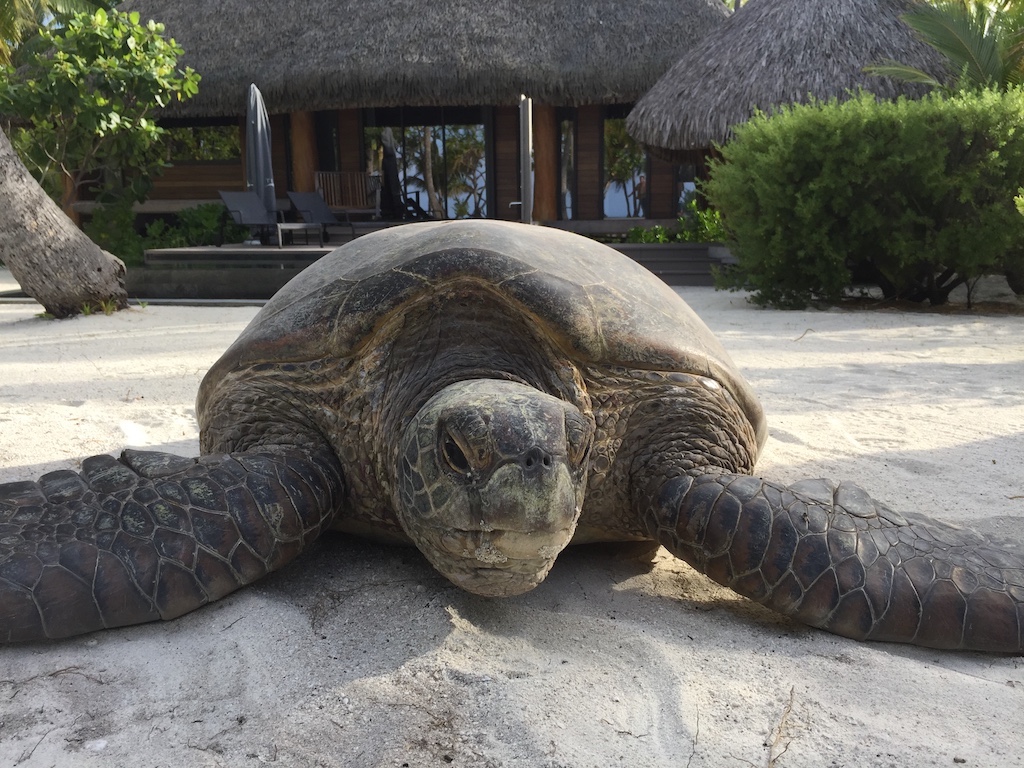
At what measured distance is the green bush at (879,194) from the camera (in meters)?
7.57

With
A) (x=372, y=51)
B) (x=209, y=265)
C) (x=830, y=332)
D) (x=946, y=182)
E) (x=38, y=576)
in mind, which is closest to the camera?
(x=38, y=576)

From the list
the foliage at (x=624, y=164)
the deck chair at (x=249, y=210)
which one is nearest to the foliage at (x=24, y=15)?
the deck chair at (x=249, y=210)

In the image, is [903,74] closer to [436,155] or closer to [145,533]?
[436,155]

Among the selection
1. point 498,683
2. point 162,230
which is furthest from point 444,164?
point 498,683

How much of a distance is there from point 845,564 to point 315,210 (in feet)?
41.4

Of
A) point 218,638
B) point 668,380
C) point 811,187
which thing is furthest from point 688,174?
point 218,638

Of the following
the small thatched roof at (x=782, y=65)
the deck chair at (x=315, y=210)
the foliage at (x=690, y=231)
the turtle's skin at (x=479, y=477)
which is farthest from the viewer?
the deck chair at (x=315, y=210)

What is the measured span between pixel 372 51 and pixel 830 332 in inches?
380

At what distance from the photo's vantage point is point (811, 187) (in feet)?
26.0

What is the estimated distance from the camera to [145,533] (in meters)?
1.83

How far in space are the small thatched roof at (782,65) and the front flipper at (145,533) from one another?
1028 cm

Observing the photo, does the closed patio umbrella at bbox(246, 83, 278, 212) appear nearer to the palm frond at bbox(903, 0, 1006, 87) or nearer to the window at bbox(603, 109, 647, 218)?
the window at bbox(603, 109, 647, 218)

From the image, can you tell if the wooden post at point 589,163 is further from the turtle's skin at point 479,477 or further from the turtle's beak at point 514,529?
the turtle's beak at point 514,529

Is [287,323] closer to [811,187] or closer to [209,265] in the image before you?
[811,187]
